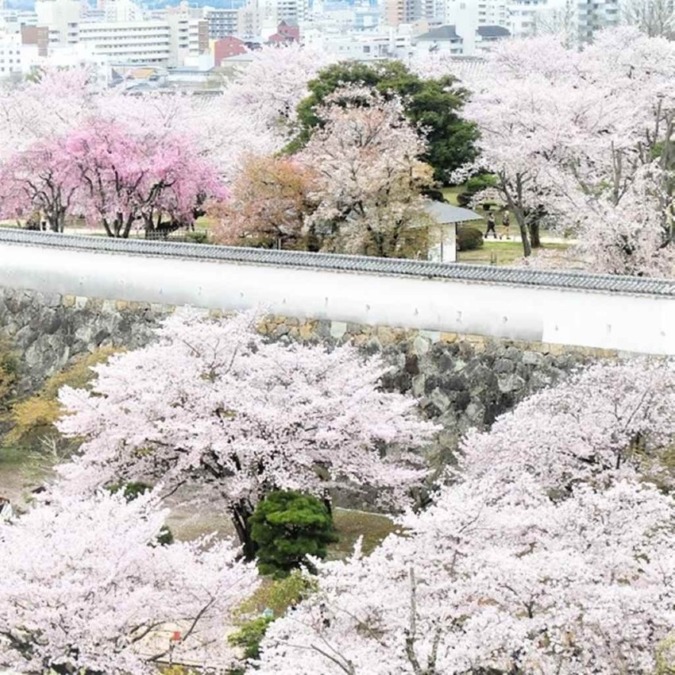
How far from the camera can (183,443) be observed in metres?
16.2

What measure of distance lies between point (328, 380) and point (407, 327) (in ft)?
7.18

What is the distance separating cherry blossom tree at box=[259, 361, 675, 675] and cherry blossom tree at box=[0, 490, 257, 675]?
3.46 feet

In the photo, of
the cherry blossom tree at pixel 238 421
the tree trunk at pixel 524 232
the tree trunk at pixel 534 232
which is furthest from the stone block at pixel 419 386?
the tree trunk at pixel 534 232

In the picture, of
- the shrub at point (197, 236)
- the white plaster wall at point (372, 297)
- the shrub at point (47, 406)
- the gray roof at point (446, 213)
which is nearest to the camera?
the white plaster wall at point (372, 297)

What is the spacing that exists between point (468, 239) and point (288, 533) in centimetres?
1477

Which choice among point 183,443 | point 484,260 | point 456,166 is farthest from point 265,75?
point 183,443

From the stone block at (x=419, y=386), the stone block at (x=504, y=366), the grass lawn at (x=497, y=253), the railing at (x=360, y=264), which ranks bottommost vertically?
the grass lawn at (x=497, y=253)

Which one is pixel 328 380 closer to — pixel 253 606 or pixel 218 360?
pixel 218 360

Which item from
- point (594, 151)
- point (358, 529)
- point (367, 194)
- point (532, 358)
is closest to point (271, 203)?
point (367, 194)

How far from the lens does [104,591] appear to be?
12305mm

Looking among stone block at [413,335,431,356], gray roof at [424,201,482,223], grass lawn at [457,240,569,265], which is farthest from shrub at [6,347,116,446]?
grass lawn at [457,240,569,265]

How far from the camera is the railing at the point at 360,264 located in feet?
62.1

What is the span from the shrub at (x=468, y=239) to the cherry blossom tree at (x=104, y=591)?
16288 millimetres

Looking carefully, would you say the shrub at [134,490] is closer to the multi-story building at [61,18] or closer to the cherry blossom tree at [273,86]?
the cherry blossom tree at [273,86]
